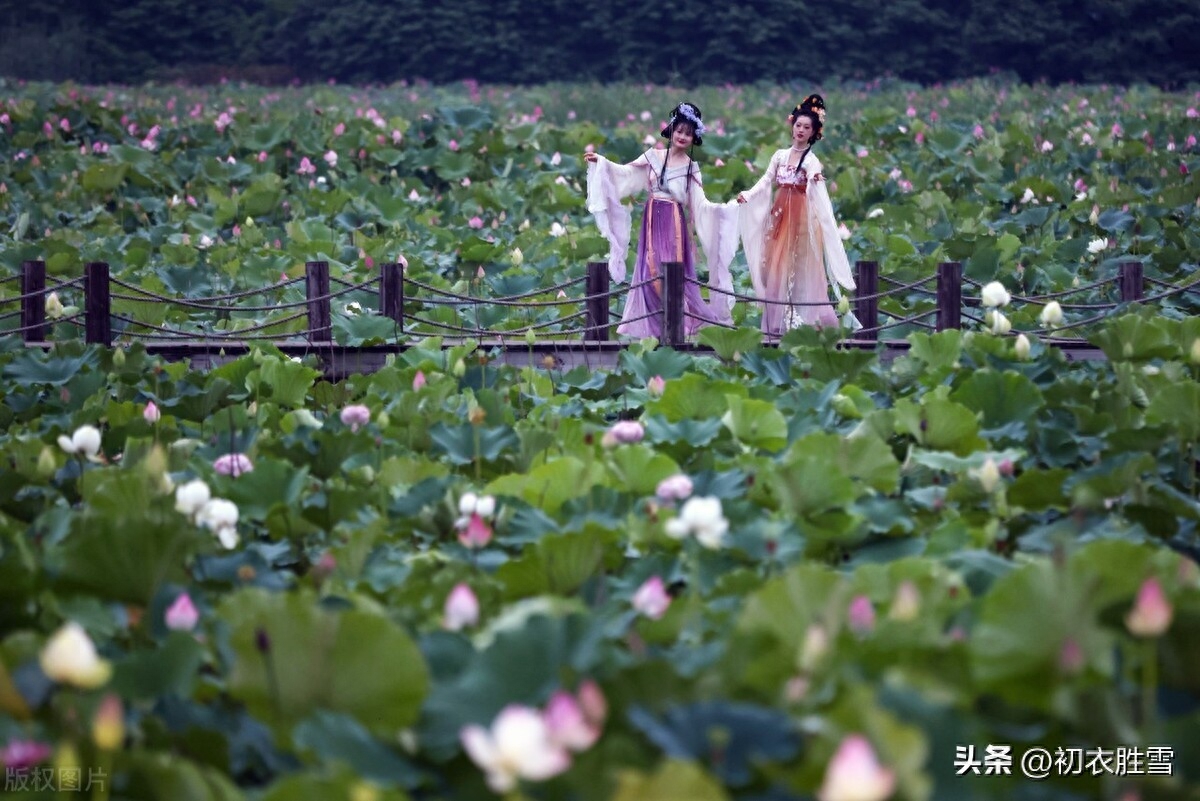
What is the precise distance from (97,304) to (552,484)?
3.64 meters

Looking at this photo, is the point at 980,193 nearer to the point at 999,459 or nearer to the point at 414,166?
the point at 414,166

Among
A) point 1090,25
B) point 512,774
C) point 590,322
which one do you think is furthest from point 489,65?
point 512,774

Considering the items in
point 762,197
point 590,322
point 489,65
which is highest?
point 489,65

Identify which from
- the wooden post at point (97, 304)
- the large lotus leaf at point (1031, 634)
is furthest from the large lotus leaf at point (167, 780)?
the wooden post at point (97, 304)

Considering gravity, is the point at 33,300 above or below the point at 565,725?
below

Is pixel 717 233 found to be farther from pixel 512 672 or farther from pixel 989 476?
pixel 512 672

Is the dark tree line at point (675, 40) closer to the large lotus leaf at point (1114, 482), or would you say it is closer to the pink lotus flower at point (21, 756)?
the large lotus leaf at point (1114, 482)

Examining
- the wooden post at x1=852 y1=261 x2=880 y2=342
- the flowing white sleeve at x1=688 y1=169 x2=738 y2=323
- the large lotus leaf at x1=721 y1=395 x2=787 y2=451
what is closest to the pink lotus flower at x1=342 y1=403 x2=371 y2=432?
the large lotus leaf at x1=721 y1=395 x2=787 y2=451

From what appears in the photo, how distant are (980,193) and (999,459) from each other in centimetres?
725

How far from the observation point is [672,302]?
19.7 feet

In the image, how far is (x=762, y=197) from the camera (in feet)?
21.2

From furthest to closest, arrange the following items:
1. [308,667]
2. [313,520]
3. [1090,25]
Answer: [1090,25], [313,520], [308,667]

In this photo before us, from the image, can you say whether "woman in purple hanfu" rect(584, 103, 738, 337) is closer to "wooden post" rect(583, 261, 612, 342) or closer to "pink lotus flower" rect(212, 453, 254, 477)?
"wooden post" rect(583, 261, 612, 342)

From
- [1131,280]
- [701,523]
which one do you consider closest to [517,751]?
[701,523]
